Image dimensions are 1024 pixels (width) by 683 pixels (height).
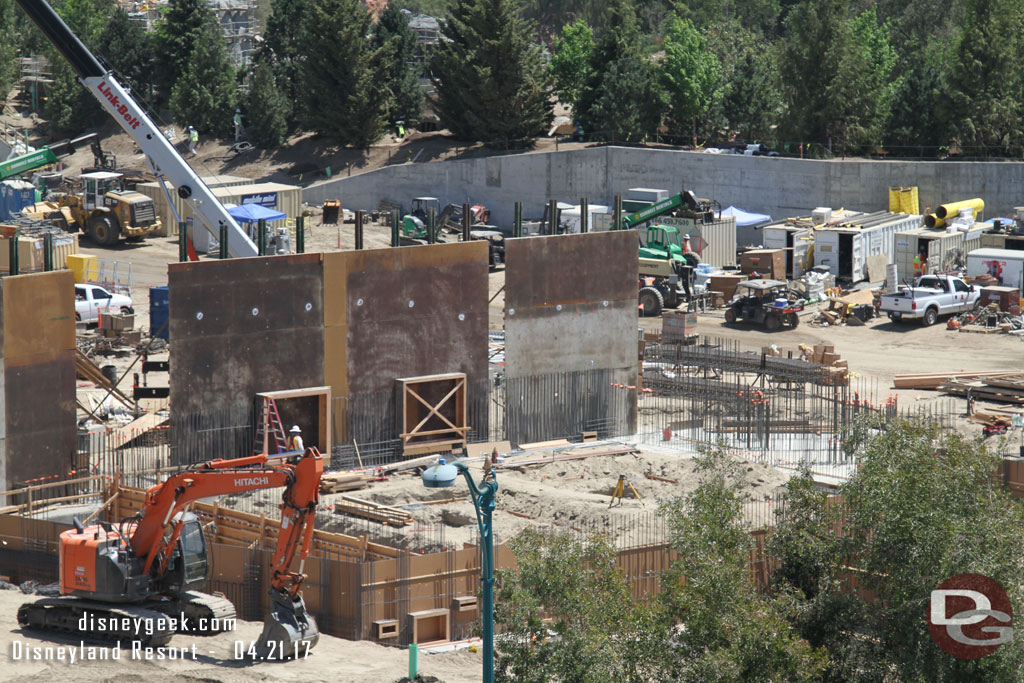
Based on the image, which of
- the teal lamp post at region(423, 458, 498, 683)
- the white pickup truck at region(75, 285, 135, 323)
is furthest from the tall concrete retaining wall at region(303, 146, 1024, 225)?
the teal lamp post at region(423, 458, 498, 683)

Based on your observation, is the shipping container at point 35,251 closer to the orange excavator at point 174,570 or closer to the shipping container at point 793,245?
the orange excavator at point 174,570

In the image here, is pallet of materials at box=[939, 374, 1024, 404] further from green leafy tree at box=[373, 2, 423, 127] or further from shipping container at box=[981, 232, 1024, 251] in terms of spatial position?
green leafy tree at box=[373, 2, 423, 127]

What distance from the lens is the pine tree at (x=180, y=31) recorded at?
8144cm

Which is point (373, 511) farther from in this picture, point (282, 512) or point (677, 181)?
point (677, 181)

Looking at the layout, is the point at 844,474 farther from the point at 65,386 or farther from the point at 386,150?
the point at 386,150

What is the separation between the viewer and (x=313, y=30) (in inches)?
2840

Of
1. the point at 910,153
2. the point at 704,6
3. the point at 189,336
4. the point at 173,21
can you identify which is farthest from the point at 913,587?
the point at 704,6

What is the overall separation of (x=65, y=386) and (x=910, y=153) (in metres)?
45.3

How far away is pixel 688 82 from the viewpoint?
2744 inches

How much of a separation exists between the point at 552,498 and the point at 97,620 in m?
10.8

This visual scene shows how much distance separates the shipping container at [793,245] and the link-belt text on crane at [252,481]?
3589cm

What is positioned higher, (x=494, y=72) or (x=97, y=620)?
(x=494, y=72)

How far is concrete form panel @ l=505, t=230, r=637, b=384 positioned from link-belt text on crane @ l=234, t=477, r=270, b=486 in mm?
14041

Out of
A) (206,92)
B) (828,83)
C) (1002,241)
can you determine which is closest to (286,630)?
(1002,241)
